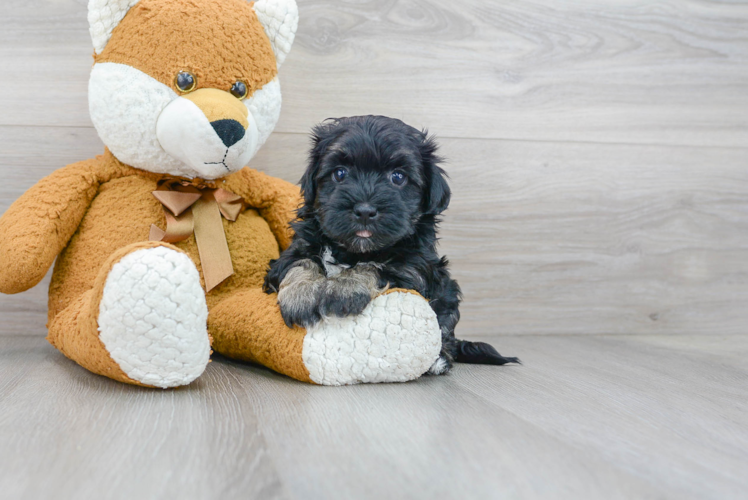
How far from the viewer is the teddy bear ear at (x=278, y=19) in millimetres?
1542

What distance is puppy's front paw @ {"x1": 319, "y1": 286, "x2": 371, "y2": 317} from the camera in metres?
1.25

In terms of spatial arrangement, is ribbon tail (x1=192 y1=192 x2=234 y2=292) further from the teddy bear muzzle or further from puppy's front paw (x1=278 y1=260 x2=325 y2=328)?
puppy's front paw (x1=278 y1=260 x2=325 y2=328)

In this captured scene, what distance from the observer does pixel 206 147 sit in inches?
54.9

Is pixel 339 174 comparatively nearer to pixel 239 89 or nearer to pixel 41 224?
pixel 239 89

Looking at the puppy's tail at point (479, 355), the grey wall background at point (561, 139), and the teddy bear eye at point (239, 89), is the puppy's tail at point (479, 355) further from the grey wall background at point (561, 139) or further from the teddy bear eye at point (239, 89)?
the teddy bear eye at point (239, 89)

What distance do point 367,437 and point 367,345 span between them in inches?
12.2

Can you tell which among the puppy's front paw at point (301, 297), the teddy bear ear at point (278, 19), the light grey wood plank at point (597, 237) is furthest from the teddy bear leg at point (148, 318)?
the light grey wood plank at point (597, 237)

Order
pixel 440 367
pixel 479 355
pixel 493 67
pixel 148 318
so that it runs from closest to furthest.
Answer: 1. pixel 148 318
2. pixel 440 367
3. pixel 479 355
4. pixel 493 67

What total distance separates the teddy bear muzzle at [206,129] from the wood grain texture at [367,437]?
52cm

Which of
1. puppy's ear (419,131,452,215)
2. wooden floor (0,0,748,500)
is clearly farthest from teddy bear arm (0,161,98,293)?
puppy's ear (419,131,452,215)

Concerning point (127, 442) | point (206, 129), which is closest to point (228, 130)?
point (206, 129)

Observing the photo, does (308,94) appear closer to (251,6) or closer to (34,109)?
(251,6)

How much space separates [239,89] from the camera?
58.6 inches

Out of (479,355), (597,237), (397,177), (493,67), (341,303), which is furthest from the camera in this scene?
(597,237)
